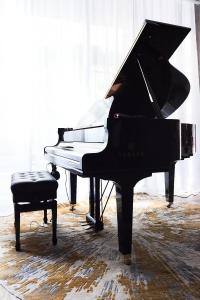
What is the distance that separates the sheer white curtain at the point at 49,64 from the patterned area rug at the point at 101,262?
3.93 ft

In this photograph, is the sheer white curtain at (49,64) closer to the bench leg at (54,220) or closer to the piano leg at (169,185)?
the piano leg at (169,185)

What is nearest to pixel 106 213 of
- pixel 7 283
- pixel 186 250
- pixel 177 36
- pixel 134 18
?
pixel 186 250

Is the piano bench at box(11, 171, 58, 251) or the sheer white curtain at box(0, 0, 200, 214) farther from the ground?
the sheer white curtain at box(0, 0, 200, 214)

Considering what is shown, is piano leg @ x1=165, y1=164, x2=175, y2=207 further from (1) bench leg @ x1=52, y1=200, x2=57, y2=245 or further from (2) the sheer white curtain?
(1) bench leg @ x1=52, y1=200, x2=57, y2=245

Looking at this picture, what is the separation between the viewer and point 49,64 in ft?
12.5

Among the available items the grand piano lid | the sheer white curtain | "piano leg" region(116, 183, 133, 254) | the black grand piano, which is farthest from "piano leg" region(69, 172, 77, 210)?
"piano leg" region(116, 183, 133, 254)

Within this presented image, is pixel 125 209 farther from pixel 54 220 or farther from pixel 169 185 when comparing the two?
pixel 169 185

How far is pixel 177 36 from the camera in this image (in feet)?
6.68

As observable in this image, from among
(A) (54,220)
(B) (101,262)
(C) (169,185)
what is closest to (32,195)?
(A) (54,220)

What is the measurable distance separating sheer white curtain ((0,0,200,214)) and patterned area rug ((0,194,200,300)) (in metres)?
1.20

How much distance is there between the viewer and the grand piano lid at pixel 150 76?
1970 millimetres

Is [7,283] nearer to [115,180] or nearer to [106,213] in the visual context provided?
[115,180]

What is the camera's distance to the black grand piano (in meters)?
1.73

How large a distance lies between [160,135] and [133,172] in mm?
298
